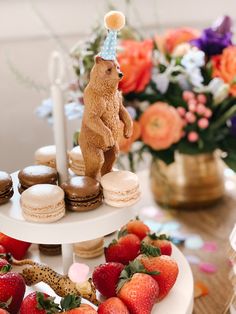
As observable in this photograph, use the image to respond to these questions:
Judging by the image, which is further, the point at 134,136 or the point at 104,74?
the point at 134,136

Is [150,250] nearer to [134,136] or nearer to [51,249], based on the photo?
[51,249]

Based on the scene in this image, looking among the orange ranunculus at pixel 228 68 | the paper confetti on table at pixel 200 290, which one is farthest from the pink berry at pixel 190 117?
the paper confetti on table at pixel 200 290

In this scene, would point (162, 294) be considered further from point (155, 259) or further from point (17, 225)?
point (17, 225)

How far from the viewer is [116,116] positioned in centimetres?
87

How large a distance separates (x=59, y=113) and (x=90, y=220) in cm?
17

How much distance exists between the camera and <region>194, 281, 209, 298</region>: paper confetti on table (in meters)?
1.09

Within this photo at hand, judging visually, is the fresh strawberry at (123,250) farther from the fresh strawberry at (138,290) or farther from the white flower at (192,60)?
the white flower at (192,60)

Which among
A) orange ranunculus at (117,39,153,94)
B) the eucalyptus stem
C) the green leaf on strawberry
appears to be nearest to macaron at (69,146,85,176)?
the green leaf on strawberry

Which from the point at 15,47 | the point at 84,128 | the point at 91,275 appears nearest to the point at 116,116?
the point at 84,128

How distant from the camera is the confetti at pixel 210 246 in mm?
1251

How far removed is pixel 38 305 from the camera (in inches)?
32.5

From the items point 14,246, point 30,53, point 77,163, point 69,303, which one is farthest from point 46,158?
point 30,53

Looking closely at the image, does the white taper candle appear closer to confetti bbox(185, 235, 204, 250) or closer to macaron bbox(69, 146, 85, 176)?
macaron bbox(69, 146, 85, 176)

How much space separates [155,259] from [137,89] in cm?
45
